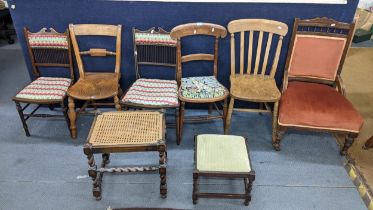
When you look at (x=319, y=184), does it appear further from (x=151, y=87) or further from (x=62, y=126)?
(x=62, y=126)

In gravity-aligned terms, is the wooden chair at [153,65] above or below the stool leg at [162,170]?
above

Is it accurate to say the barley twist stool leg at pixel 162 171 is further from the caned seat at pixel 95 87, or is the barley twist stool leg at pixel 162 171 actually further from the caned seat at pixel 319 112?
the caned seat at pixel 319 112

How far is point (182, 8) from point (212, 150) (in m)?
1.26

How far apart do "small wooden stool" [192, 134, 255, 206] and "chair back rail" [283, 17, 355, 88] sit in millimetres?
873

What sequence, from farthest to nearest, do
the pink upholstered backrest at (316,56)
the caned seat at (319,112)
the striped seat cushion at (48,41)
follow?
the striped seat cushion at (48,41) → the pink upholstered backrest at (316,56) → the caned seat at (319,112)

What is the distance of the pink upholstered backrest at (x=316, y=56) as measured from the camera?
2492 mm

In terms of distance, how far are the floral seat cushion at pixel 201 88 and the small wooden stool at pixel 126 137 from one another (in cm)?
37

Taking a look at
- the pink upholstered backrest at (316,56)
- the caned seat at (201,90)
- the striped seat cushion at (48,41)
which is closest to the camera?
the caned seat at (201,90)

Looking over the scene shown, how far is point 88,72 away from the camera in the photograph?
112 inches

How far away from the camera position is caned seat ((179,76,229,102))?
2.38m

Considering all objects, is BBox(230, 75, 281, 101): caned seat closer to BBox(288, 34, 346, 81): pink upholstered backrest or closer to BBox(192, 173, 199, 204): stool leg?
BBox(288, 34, 346, 81): pink upholstered backrest

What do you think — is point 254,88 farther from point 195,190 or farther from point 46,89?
point 46,89

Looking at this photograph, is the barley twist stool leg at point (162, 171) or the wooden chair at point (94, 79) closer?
the barley twist stool leg at point (162, 171)

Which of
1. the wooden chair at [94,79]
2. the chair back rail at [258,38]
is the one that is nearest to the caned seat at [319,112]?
the chair back rail at [258,38]
